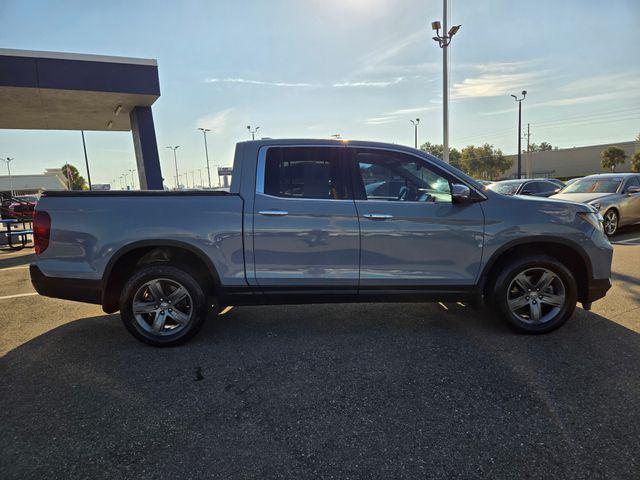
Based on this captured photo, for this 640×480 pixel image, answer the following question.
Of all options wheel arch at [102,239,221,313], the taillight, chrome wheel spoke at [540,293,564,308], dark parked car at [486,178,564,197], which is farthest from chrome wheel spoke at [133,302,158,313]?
dark parked car at [486,178,564,197]

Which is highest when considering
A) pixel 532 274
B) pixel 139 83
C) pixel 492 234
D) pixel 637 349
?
pixel 139 83

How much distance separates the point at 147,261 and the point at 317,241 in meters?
1.80

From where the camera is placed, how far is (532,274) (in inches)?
158

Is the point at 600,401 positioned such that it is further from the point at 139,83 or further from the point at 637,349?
the point at 139,83

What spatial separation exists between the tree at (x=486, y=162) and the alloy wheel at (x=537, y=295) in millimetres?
74342

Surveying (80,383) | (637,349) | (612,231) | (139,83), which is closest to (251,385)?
(80,383)

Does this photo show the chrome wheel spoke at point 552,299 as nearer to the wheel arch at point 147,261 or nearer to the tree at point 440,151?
the wheel arch at point 147,261

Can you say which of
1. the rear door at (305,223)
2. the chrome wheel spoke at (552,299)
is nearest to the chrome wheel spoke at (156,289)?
the rear door at (305,223)

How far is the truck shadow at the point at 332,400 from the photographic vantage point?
2299 mm

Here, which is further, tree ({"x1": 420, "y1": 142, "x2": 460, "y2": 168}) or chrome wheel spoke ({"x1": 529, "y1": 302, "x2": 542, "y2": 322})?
tree ({"x1": 420, "y1": 142, "x2": 460, "y2": 168})

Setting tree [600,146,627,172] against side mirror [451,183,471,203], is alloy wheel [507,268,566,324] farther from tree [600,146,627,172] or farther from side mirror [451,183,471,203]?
tree [600,146,627,172]

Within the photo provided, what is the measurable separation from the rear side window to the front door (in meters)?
0.19

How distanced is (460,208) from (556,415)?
74.9 inches

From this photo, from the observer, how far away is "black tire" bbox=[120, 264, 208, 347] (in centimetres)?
378
